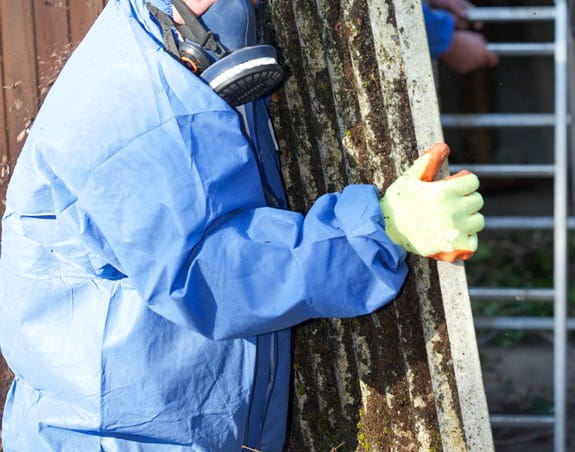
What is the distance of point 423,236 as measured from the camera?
2.02 m

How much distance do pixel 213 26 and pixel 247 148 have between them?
32cm

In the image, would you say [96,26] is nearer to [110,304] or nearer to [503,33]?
[110,304]

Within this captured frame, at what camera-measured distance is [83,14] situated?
2961 millimetres

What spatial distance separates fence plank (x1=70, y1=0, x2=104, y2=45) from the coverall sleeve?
3.63ft

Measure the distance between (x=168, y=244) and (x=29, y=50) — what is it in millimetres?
1358

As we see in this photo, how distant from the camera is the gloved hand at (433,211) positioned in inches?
78.5

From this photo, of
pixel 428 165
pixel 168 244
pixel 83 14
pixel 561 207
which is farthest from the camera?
pixel 561 207

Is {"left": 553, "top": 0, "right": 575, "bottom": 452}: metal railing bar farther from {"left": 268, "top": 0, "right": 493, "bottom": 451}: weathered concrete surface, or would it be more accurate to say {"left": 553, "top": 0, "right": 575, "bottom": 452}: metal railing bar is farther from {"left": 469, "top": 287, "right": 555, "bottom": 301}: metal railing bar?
{"left": 268, "top": 0, "right": 493, "bottom": 451}: weathered concrete surface

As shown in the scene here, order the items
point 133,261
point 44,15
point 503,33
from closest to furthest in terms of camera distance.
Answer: point 133,261, point 44,15, point 503,33

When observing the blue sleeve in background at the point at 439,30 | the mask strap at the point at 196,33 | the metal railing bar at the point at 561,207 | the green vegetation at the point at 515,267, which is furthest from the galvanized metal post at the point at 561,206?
the mask strap at the point at 196,33

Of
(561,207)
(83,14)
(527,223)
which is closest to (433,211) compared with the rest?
(83,14)

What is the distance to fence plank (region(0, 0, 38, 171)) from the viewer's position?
2996mm

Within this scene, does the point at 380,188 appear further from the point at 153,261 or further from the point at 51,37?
the point at 51,37

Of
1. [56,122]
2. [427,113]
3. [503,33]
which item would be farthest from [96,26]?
[503,33]
